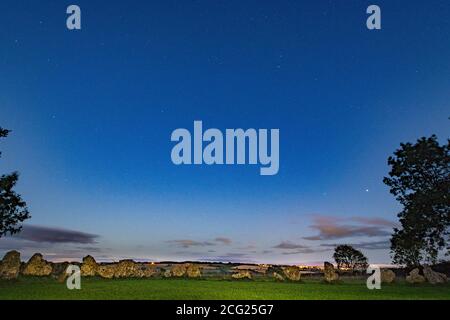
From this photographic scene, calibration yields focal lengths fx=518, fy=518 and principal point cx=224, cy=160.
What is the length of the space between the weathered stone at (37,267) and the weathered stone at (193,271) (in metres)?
12.2

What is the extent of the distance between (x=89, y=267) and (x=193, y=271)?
9.42m

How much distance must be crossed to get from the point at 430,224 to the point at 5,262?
29.0 m

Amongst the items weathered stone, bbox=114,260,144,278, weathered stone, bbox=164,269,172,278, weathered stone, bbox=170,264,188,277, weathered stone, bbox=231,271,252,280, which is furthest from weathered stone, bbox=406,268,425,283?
weathered stone, bbox=114,260,144,278

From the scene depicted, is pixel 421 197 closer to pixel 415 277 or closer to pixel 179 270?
pixel 415 277

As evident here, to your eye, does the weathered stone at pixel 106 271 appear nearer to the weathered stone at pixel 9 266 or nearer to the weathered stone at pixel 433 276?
the weathered stone at pixel 9 266

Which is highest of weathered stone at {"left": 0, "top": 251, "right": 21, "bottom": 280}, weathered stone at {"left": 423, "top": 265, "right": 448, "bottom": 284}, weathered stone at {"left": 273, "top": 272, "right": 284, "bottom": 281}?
weathered stone at {"left": 0, "top": 251, "right": 21, "bottom": 280}

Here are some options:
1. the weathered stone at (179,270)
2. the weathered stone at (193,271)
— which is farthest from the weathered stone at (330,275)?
the weathered stone at (179,270)

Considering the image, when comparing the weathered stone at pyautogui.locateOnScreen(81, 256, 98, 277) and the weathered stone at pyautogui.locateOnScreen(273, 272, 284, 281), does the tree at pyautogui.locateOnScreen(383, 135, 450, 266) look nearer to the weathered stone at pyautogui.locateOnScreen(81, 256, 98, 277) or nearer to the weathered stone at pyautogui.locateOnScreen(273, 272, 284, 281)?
the weathered stone at pyautogui.locateOnScreen(273, 272, 284, 281)

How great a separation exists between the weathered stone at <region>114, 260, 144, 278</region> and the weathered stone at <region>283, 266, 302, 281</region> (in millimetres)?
13218

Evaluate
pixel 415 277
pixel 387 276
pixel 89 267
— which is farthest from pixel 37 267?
pixel 415 277

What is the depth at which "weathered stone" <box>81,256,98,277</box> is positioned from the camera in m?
45.8
